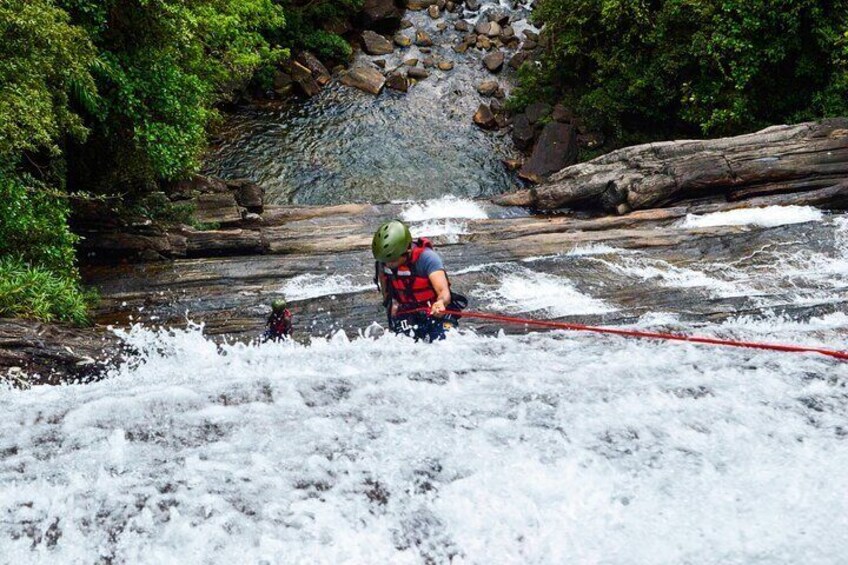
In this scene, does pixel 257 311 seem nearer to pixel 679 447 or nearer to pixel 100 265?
pixel 100 265

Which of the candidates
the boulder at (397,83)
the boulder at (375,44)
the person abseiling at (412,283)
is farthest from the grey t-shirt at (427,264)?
the boulder at (375,44)

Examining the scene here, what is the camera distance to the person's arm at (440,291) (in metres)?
7.10

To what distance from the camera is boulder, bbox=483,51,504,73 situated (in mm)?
24578

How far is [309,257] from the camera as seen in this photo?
477 inches

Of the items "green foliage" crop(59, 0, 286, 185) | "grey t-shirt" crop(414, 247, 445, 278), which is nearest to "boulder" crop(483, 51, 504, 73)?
"green foliage" crop(59, 0, 286, 185)

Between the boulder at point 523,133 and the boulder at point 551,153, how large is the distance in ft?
3.18

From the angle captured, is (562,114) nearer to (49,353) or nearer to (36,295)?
(36,295)

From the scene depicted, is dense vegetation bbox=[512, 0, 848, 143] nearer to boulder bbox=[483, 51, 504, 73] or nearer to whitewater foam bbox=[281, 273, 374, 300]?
boulder bbox=[483, 51, 504, 73]

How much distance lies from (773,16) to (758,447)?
12901mm

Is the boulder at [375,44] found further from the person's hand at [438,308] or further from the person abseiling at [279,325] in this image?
the person's hand at [438,308]

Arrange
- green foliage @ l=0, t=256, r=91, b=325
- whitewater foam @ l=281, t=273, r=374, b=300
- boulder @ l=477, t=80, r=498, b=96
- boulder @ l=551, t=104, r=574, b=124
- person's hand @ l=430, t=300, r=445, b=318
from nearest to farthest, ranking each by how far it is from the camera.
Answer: person's hand @ l=430, t=300, r=445, b=318 < green foliage @ l=0, t=256, r=91, b=325 < whitewater foam @ l=281, t=273, r=374, b=300 < boulder @ l=551, t=104, r=574, b=124 < boulder @ l=477, t=80, r=498, b=96

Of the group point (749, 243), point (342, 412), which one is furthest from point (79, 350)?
point (749, 243)

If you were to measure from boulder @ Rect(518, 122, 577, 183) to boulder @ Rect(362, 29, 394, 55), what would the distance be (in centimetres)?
825

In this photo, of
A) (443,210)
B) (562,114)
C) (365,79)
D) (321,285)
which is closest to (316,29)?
(365,79)
